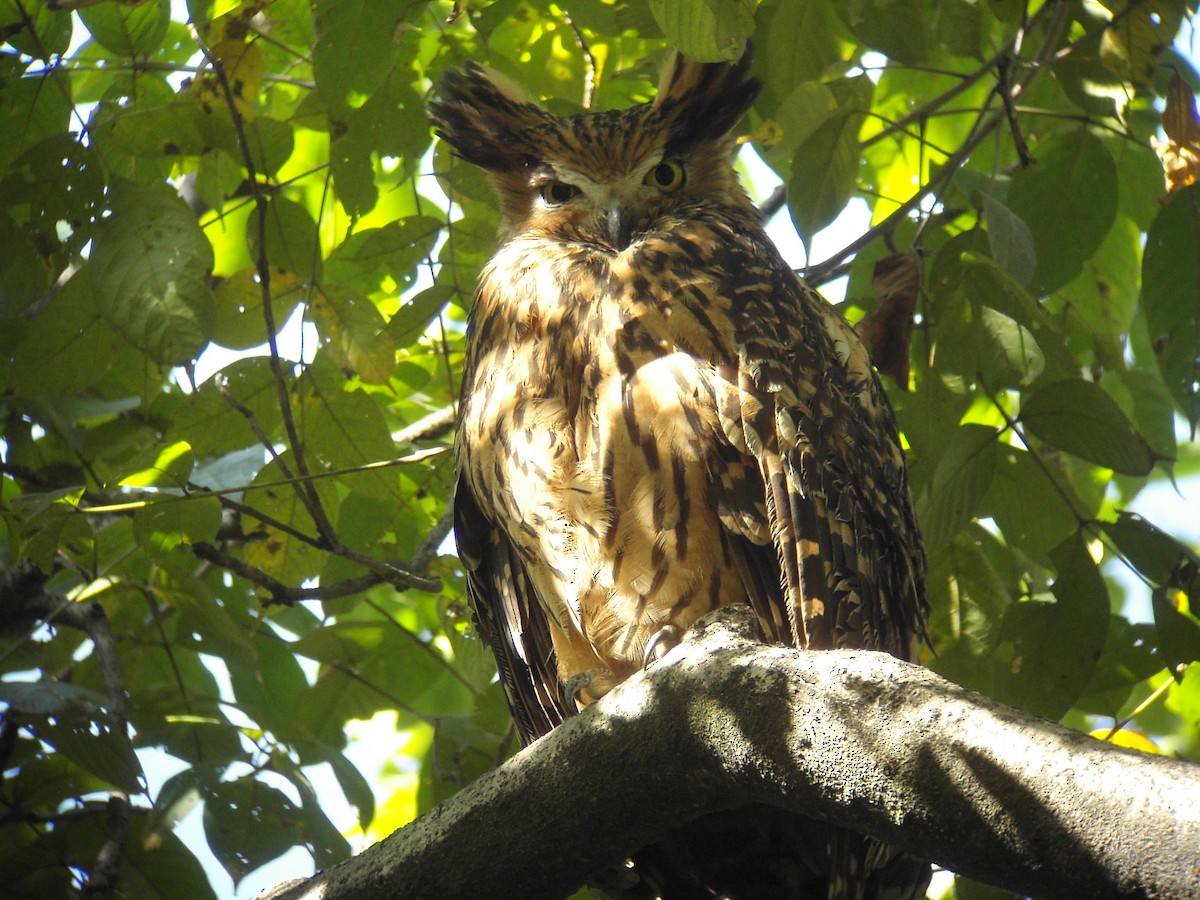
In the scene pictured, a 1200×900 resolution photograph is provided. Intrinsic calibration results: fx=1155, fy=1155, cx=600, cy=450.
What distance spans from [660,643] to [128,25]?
1.82 metres

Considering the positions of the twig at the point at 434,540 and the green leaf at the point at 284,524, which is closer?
the green leaf at the point at 284,524

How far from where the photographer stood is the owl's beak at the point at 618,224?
2.90m

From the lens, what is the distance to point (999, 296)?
226 centimetres

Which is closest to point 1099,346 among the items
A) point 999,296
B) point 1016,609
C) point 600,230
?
point 999,296

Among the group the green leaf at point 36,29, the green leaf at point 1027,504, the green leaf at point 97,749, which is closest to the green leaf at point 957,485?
the green leaf at point 1027,504

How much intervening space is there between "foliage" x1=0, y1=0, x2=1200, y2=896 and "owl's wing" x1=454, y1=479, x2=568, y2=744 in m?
0.19

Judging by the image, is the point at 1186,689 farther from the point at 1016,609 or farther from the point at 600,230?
the point at 600,230

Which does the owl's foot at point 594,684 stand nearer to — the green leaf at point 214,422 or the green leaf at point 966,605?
the green leaf at point 966,605

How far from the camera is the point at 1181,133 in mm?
2438

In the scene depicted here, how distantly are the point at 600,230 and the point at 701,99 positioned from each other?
522 millimetres

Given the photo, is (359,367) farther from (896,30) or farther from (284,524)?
(896,30)

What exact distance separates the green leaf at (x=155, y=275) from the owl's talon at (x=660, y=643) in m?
1.07

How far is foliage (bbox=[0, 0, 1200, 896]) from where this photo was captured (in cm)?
232

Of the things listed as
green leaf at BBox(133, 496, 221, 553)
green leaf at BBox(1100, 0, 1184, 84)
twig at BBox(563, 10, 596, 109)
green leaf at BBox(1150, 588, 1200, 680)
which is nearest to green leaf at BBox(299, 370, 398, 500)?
green leaf at BBox(133, 496, 221, 553)
